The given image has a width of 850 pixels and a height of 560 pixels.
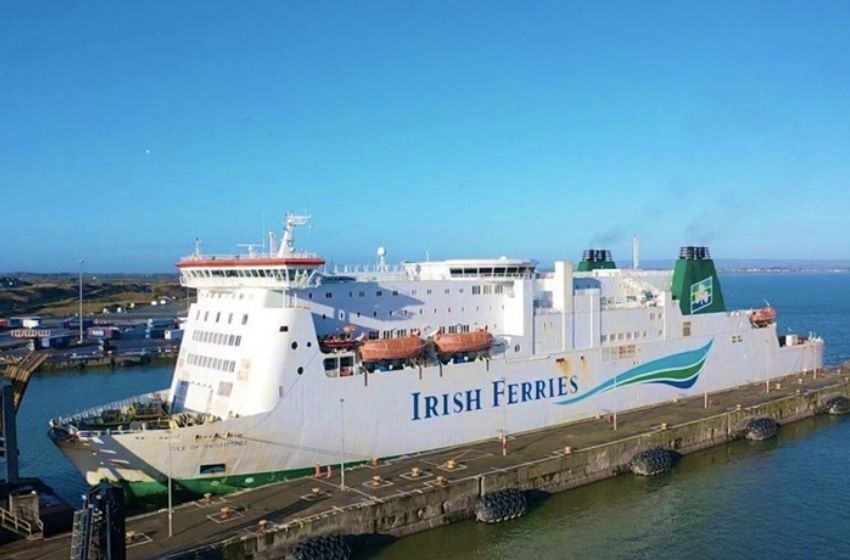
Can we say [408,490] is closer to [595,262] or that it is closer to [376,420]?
[376,420]

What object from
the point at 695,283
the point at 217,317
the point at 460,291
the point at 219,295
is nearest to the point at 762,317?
the point at 695,283

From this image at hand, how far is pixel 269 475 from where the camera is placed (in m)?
19.7

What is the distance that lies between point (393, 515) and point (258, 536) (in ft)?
12.2

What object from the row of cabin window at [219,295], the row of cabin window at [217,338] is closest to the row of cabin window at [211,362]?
the row of cabin window at [217,338]

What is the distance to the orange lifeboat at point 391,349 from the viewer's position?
2136 centimetres

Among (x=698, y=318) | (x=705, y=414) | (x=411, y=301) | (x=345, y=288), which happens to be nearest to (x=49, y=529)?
(x=345, y=288)

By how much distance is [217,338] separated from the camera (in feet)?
70.8

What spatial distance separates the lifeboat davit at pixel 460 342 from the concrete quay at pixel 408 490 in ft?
10.8

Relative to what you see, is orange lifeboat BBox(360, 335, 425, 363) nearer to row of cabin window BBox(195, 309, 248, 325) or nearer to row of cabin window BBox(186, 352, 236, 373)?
row of cabin window BBox(195, 309, 248, 325)

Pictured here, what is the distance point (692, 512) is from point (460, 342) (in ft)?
28.5

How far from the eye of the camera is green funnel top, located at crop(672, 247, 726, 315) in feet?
104

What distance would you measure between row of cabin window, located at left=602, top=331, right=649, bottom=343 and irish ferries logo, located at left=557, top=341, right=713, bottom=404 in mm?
1199

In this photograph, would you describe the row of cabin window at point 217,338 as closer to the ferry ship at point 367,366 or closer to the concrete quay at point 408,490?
the ferry ship at point 367,366

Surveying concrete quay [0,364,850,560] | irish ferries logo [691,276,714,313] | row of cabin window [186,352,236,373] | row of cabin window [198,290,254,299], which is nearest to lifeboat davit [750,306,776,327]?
irish ferries logo [691,276,714,313]
